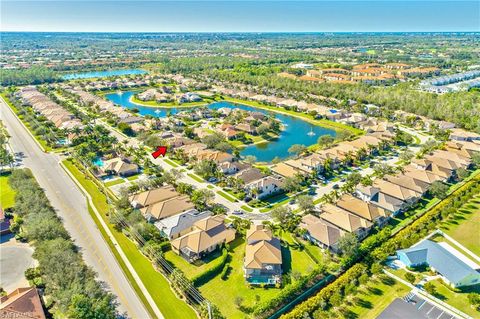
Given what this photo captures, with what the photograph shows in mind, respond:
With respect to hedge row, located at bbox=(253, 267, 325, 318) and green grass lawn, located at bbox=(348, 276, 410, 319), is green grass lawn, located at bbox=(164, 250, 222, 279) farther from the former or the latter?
green grass lawn, located at bbox=(348, 276, 410, 319)

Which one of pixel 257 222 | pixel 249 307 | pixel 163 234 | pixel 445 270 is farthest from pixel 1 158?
pixel 445 270

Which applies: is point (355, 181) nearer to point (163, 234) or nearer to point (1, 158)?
point (163, 234)

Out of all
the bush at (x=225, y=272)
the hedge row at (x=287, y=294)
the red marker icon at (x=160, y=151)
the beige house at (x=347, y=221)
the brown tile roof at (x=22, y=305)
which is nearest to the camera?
the brown tile roof at (x=22, y=305)

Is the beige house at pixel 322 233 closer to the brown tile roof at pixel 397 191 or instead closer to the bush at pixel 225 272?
the bush at pixel 225 272

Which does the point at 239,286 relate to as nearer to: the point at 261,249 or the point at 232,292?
the point at 232,292

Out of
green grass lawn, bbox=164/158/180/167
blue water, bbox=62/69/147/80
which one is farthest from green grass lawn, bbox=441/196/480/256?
blue water, bbox=62/69/147/80

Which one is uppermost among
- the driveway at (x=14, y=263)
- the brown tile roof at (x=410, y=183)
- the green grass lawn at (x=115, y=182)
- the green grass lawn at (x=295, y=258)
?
the brown tile roof at (x=410, y=183)

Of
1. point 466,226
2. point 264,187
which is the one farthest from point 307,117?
point 466,226

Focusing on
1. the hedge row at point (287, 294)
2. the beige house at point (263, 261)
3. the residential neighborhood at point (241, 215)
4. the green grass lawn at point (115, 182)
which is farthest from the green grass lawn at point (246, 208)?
the green grass lawn at point (115, 182)
